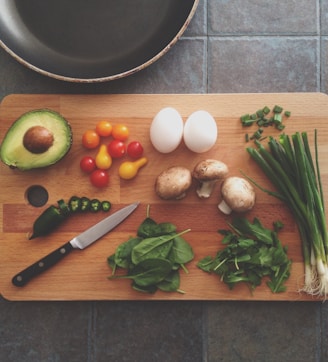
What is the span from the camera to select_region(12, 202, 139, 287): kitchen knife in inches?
42.7

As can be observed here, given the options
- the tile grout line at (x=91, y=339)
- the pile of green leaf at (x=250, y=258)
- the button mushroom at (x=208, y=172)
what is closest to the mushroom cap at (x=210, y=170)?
the button mushroom at (x=208, y=172)

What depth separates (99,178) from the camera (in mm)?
1078

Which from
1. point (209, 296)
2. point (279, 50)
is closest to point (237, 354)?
point (209, 296)

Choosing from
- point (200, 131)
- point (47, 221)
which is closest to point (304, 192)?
point (200, 131)

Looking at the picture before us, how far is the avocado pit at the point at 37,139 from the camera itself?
98cm

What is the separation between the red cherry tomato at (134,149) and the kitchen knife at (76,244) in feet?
0.44

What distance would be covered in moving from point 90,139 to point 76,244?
27 centimetres

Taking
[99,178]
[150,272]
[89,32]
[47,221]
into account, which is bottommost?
[150,272]

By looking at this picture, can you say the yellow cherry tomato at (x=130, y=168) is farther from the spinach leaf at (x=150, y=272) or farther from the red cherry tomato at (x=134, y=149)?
the spinach leaf at (x=150, y=272)

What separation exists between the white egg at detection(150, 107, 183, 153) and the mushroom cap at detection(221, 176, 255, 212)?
163 millimetres

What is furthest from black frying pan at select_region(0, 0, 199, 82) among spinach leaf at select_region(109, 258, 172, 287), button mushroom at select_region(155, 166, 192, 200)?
spinach leaf at select_region(109, 258, 172, 287)

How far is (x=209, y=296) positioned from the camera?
1.10m

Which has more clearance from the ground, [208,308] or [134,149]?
[134,149]

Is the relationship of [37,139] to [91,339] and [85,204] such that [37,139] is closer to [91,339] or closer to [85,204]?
[85,204]
